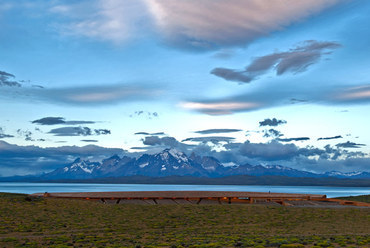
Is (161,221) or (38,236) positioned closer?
(38,236)

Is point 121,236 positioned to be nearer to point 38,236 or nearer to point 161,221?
point 38,236

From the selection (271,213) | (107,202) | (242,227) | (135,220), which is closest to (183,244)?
(242,227)

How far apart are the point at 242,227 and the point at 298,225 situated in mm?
5768

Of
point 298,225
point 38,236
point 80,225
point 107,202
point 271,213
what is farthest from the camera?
point 107,202

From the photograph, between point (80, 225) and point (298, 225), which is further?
point (298, 225)

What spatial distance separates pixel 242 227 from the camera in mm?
34781

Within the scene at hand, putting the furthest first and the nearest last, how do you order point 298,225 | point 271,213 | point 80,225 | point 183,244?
point 271,213 < point 298,225 < point 80,225 < point 183,244

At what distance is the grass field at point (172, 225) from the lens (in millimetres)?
24312

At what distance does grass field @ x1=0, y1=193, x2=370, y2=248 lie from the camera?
2431 cm

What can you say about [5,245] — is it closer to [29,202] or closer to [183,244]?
[183,244]

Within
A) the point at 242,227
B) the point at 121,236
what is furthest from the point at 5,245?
the point at 242,227

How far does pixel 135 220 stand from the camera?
3800cm

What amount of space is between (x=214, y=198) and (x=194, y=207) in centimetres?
935

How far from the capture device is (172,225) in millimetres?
35750
